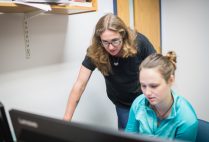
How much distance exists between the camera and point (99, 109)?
243cm

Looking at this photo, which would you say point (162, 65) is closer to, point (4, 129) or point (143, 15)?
point (4, 129)

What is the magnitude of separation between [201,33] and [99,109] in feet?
4.13

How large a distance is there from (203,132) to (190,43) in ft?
5.63

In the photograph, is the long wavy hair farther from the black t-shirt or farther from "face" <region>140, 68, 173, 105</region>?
"face" <region>140, 68, 173, 105</region>

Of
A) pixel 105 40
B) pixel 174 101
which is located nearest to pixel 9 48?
pixel 105 40

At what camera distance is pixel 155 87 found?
4.38 feet

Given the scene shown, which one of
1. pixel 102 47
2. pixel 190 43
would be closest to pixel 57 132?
pixel 102 47

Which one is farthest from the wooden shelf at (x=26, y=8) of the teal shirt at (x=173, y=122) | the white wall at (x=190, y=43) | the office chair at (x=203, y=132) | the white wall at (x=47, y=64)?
the white wall at (x=190, y=43)

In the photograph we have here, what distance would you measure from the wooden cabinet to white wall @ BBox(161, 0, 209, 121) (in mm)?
120

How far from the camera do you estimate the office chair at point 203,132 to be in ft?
4.15

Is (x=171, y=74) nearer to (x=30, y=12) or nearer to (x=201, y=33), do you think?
(x=30, y=12)

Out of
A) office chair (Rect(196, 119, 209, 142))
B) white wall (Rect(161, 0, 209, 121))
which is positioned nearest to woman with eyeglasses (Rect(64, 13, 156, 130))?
office chair (Rect(196, 119, 209, 142))

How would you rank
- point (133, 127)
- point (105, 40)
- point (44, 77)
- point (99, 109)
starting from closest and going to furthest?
point (133, 127) → point (105, 40) → point (44, 77) → point (99, 109)

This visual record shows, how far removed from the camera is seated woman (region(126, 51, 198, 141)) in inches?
50.2
